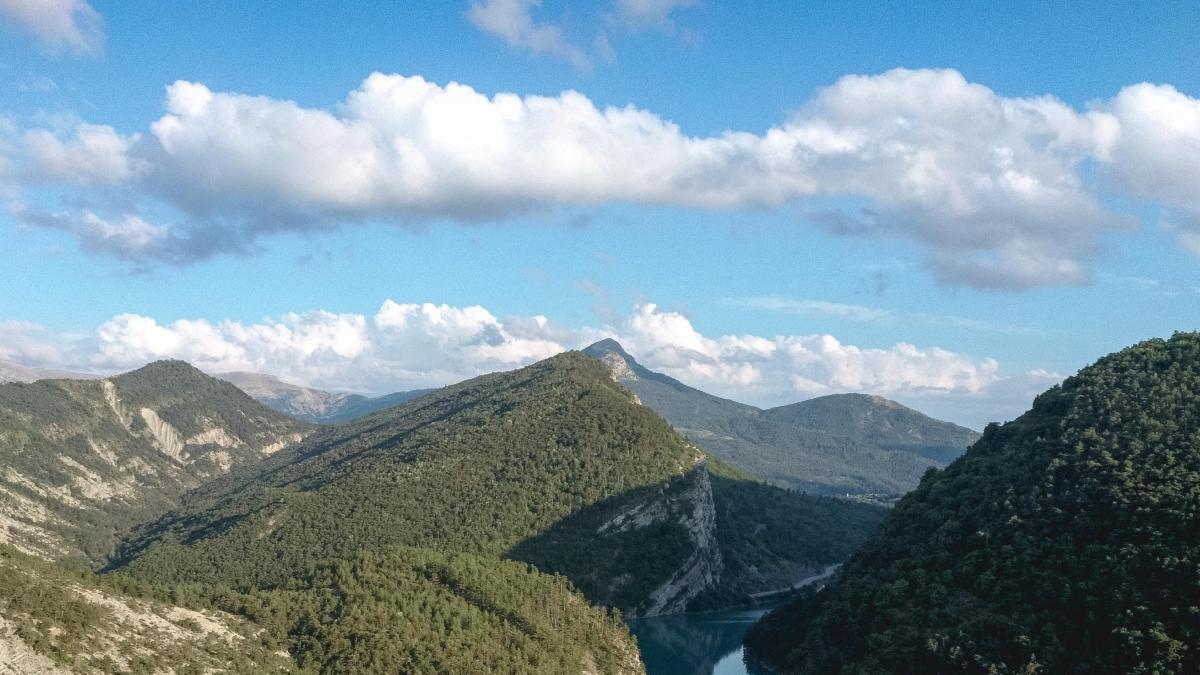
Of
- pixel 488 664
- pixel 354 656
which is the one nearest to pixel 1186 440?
pixel 488 664

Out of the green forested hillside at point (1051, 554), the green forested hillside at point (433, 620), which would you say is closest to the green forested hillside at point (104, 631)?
the green forested hillside at point (433, 620)

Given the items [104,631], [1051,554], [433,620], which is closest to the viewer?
[104,631]

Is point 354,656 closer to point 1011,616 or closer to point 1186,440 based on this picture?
point 1011,616

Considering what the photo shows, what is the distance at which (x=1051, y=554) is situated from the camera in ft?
464

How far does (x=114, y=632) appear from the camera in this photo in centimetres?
10550

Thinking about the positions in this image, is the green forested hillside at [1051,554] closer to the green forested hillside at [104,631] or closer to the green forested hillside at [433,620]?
the green forested hillside at [433,620]

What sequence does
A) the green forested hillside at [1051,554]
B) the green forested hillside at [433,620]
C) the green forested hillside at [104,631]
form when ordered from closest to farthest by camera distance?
1. the green forested hillside at [104,631]
2. the green forested hillside at [1051,554]
3. the green forested hillside at [433,620]

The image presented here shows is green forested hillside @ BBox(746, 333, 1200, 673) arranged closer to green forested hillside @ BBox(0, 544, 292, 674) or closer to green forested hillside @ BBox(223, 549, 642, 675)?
green forested hillside @ BBox(223, 549, 642, 675)

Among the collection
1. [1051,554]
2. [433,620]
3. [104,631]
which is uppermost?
[1051,554]

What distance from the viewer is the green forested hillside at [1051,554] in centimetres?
12656

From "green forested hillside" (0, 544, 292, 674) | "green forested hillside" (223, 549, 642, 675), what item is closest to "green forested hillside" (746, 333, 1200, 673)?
"green forested hillside" (223, 549, 642, 675)

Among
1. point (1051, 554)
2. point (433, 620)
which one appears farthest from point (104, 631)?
point (1051, 554)

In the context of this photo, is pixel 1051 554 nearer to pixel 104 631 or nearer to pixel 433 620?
pixel 433 620

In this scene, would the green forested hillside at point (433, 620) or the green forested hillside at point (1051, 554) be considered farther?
the green forested hillside at point (433, 620)
